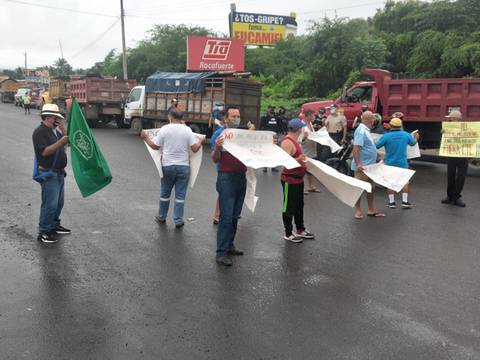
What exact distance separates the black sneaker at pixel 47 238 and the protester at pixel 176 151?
1643 millimetres

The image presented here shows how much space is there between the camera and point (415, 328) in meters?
4.21

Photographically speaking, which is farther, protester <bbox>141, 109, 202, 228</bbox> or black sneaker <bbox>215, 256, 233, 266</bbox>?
protester <bbox>141, 109, 202, 228</bbox>

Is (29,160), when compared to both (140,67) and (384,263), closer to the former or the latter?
(384,263)

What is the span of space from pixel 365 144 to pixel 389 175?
2.21 ft

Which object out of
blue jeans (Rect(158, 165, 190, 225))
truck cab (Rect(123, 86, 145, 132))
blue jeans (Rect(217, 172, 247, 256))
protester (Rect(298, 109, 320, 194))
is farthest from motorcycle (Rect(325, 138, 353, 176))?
truck cab (Rect(123, 86, 145, 132))

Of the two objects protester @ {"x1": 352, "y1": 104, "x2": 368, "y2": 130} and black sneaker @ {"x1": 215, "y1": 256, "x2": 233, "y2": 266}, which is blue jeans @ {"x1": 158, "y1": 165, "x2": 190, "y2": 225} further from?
protester @ {"x1": 352, "y1": 104, "x2": 368, "y2": 130}

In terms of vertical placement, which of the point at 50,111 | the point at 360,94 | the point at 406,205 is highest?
the point at 360,94

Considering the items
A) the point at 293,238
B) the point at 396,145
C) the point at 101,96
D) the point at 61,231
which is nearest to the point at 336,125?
the point at 396,145

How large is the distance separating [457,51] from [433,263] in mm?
18665

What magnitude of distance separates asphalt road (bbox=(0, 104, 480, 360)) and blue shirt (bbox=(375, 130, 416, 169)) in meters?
0.89

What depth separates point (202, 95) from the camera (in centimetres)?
1958

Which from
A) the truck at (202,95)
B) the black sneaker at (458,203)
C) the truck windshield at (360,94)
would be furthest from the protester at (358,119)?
the truck at (202,95)

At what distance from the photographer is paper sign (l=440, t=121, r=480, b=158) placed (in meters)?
9.34

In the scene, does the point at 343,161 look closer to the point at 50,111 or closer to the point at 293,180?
the point at 293,180
